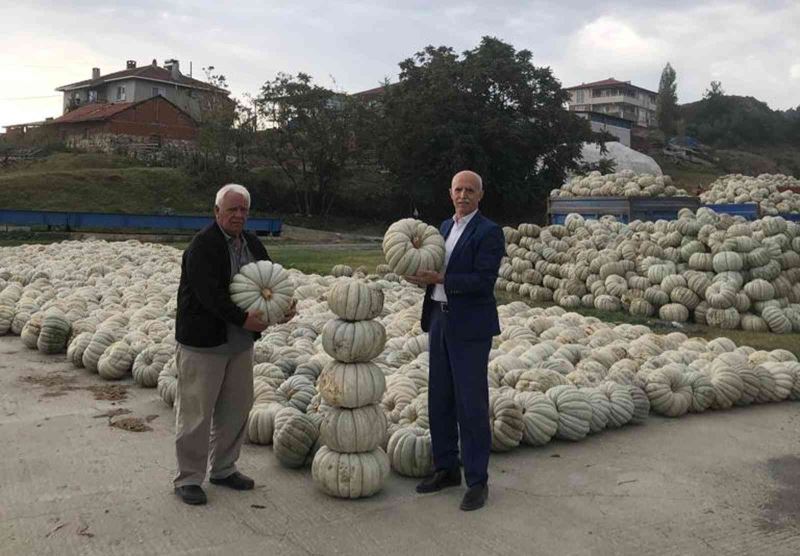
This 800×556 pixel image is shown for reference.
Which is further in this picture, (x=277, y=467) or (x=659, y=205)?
(x=659, y=205)

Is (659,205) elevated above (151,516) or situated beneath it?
elevated above

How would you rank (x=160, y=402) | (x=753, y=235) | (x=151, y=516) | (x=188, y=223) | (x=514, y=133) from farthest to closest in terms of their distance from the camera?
(x=514, y=133)
(x=188, y=223)
(x=753, y=235)
(x=160, y=402)
(x=151, y=516)

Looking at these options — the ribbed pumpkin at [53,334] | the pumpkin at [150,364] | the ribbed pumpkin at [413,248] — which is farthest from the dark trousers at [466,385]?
the ribbed pumpkin at [53,334]

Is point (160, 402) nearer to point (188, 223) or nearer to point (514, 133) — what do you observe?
point (188, 223)

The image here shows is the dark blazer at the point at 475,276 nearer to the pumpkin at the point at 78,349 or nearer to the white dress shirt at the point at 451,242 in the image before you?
the white dress shirt at the point at 451,242

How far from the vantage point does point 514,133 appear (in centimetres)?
3928

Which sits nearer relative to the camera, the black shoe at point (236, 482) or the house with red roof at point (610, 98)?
the black shoe at point (236, 482)

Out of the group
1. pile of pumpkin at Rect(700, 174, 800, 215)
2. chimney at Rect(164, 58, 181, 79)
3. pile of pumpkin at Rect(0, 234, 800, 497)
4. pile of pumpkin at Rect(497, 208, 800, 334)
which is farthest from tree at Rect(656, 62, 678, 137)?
pile of pumpkin at Rect(0, 234, 800, 497)

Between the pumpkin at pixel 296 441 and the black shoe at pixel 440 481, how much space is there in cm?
87

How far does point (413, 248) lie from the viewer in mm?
4883

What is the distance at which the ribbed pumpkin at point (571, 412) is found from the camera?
617cm

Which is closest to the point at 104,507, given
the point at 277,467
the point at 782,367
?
the point at 277,467

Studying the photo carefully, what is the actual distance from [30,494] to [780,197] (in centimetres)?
1991

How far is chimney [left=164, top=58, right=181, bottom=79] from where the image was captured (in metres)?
69.8
